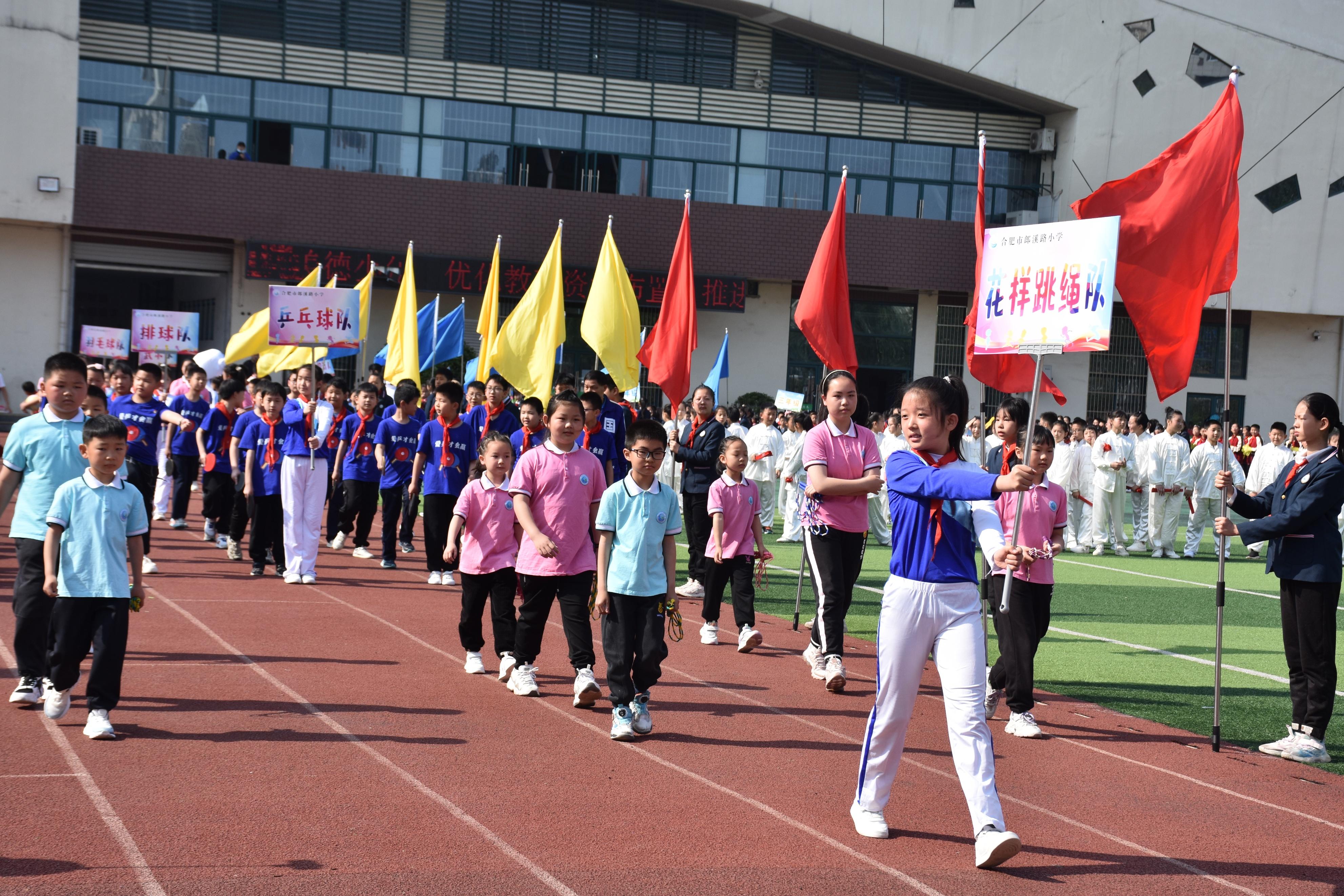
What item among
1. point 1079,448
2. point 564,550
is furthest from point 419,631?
point 1079,448

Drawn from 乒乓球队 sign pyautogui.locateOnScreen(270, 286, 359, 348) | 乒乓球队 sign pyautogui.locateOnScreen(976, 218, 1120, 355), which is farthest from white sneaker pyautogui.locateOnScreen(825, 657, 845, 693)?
乒乓球队 sign pyautogui.locateOnScreen(270, 286, 359, 348)

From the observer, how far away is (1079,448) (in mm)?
20516

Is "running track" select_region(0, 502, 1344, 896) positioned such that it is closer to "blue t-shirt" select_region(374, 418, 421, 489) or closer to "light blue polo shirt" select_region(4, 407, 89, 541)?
"light blue polo shirt" select_region(4, 407, 89, 541)

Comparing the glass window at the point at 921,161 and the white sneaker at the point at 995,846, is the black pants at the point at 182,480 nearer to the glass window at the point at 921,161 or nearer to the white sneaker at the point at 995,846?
the white sneaker at the point at 995,846

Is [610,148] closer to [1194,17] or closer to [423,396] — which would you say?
[423,396]

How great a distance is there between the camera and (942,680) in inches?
206

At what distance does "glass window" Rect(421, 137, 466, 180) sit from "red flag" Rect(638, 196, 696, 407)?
2120 centimetres

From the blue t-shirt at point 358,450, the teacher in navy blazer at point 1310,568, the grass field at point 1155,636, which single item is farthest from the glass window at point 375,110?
the teacher in navy blazer at point 1310,568

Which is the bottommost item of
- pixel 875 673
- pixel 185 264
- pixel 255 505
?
pixel 875 673

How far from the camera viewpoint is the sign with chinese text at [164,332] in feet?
91.5

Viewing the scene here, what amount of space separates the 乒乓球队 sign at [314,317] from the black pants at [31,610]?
9.14m

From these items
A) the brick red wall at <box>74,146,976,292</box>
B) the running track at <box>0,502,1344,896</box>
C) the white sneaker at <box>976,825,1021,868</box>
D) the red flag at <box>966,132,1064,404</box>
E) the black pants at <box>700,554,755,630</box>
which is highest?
the brick red wall at <box>74,146,976,292</box>

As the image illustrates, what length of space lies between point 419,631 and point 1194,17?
110 ft

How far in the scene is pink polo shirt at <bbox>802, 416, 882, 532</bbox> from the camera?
822cm
